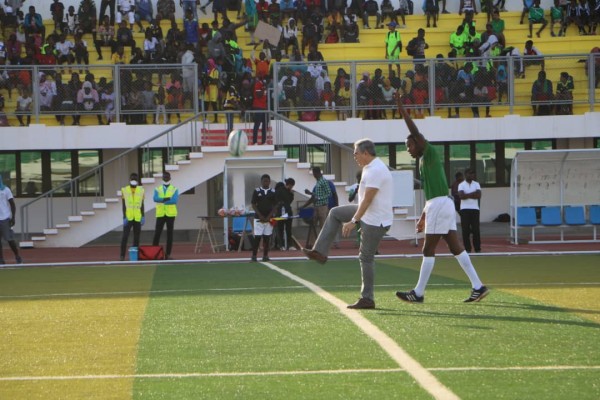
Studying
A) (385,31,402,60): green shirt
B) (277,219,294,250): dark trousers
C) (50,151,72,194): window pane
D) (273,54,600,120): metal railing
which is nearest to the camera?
(277,219,294,250): dark trousers

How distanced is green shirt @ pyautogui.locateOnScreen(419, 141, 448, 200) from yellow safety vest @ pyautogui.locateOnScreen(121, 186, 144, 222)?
13.2 meters

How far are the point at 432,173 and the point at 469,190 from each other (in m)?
12.5

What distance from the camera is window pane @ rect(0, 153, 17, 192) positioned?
36000 millimetres

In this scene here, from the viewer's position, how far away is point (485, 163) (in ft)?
121

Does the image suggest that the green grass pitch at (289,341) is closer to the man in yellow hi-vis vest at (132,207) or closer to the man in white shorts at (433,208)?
the man in white shorts at (433,208)

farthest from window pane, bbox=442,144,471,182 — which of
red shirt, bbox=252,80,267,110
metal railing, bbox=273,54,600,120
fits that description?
red shirt, bbox=252,80,267,110

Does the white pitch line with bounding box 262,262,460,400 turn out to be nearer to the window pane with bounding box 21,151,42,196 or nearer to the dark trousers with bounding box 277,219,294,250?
the dark trousers with bounding box 277,219,294,250

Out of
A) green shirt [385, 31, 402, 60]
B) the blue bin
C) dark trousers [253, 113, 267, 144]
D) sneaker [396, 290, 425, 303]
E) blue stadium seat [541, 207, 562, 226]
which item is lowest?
the blue bin

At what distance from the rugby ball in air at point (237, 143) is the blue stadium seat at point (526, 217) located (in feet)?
23.1

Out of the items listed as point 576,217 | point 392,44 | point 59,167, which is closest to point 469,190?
point 576,217

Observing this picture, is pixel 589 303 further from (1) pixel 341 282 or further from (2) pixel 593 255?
(2) pixel 593 255

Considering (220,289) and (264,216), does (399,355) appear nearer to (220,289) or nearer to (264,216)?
(220,289)

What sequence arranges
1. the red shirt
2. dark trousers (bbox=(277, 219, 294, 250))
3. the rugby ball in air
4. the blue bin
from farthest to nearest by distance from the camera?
the red shirt < the rugby ball in air < dark trousers (bbox=(277, 219, 294, 250)) < the blue bin

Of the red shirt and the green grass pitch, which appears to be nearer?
the green grass pitch
